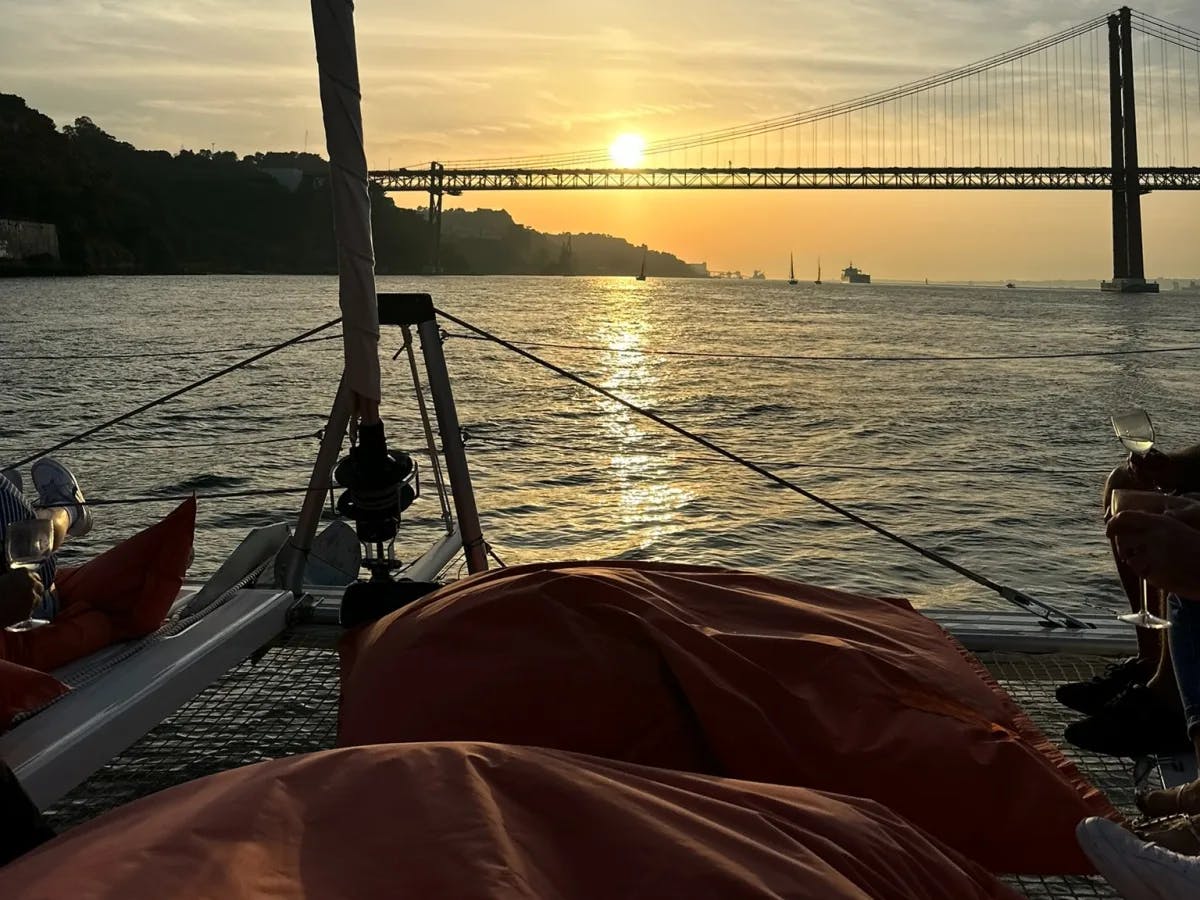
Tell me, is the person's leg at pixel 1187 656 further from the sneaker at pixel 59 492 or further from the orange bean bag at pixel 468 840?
the sneaker at pixel 59 492

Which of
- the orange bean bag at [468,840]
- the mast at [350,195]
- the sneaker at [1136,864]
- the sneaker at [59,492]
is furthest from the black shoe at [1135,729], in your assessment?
the sneaker at [59,492]

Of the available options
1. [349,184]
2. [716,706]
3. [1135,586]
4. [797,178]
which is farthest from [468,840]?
[797,178]

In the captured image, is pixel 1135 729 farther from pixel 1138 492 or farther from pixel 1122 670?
pixel 1138 492

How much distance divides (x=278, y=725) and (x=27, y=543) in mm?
543

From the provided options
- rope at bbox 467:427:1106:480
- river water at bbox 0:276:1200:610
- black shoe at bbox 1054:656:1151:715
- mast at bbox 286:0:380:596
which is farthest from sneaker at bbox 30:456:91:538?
rope at bbox 467:427:1106:480

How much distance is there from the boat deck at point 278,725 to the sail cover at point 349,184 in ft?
2.24

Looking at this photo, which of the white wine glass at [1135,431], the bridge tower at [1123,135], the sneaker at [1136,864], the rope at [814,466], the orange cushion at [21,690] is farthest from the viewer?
the bridge tower at [1123,135]

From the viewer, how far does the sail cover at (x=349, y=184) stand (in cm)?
175

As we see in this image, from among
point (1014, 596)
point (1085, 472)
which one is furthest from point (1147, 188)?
point (1014, 596)

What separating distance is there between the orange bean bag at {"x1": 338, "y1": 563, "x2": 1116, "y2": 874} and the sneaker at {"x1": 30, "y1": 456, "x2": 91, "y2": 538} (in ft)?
3.54

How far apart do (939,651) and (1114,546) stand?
12.1 inches

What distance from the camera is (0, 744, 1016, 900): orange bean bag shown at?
772 mm

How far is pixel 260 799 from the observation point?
0.87 metres

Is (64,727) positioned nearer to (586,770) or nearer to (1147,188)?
(586,770)
